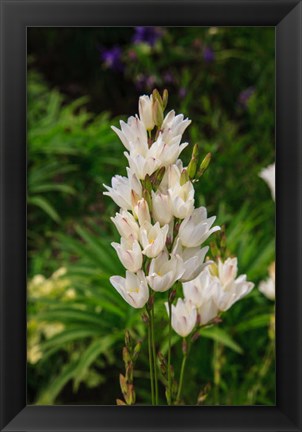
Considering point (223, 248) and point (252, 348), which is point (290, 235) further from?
point (252, 348)

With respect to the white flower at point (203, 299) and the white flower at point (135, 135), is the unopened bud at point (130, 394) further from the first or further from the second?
the white flower at point (135, 135)

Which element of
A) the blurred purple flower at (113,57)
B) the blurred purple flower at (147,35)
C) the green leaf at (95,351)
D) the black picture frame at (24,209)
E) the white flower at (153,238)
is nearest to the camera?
the white flower at (153,238)

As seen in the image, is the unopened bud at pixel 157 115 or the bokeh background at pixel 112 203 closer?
the unopened bud at pixel 157 115

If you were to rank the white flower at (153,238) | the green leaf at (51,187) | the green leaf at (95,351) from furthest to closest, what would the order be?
the green leaf at (51,187), the green leaf at (95,351), the white flower at (153,238)

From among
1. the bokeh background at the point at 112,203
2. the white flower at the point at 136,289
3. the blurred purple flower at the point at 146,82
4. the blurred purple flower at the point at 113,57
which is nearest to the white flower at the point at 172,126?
the white flower at the point at 136,289

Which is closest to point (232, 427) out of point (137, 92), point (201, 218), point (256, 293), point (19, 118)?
point (201, 218)

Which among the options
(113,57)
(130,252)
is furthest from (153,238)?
(113,57)
